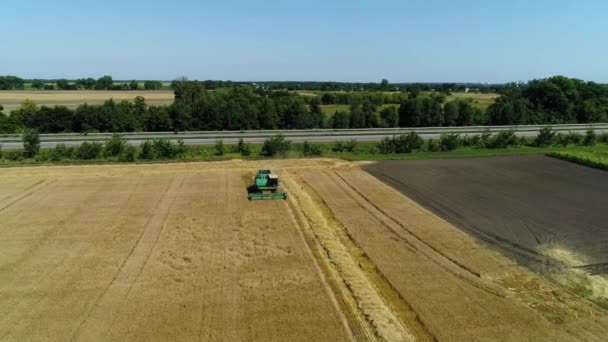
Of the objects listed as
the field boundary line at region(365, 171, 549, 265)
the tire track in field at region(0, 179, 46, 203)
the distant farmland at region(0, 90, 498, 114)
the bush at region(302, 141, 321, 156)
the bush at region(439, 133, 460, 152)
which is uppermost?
the distant farmland at region(0, 90, 498, 114)

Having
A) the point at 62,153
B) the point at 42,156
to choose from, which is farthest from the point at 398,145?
the point at 42,156

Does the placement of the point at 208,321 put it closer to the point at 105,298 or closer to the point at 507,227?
the point at 105,298

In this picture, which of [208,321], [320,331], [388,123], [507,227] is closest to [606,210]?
[507,227]

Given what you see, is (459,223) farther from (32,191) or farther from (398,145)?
(32,191)

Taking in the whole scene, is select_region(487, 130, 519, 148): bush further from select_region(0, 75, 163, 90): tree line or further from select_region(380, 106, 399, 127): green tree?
select_region(0, 75, 163, 90): tree line

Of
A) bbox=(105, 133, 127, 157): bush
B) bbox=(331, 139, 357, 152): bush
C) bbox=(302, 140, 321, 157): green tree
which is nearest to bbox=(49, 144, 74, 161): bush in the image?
bbox=(105, 133, 127, 157): bush

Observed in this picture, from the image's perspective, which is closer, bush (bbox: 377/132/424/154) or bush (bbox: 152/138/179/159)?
bush (bbox: 152/138/179/159)
